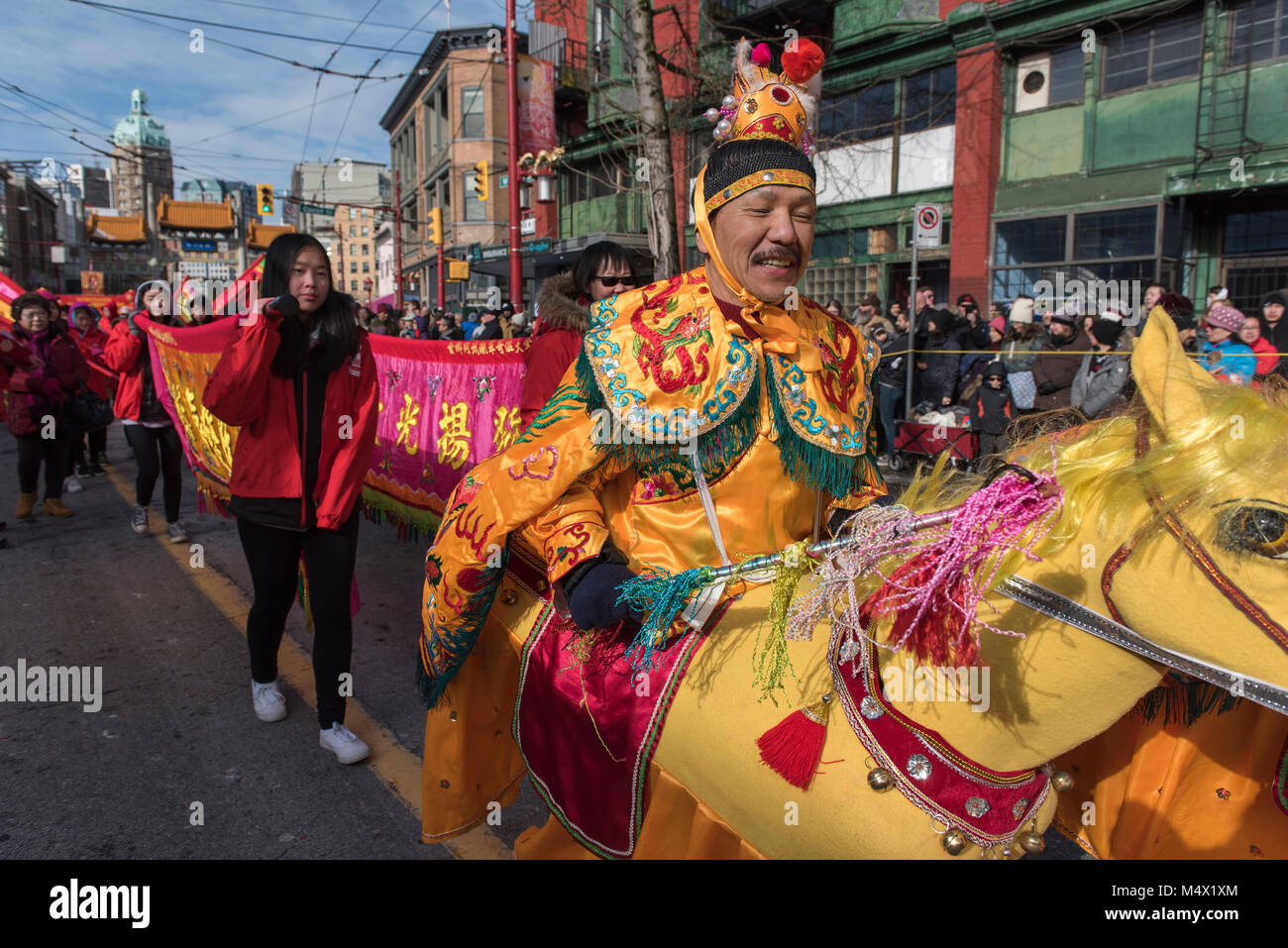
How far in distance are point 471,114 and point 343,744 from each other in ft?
119

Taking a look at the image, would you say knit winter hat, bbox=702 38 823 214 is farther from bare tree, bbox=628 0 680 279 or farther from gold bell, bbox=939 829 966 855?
bare tree, bbox=628 0 680 279

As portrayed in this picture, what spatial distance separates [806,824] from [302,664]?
12.5 feet

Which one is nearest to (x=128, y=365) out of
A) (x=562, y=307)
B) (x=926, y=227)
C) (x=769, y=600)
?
(x=562, y=307)

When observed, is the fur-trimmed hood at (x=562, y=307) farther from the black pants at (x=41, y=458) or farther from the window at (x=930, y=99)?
the window at (x=930, y=99)

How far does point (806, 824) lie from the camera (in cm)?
149

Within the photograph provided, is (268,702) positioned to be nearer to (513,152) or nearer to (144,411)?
(144,411)

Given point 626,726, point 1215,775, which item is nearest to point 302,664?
point 626,726

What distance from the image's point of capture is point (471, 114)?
35.2 meters

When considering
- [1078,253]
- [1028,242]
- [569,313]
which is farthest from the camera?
[1028,242]

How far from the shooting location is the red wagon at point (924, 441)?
8.51 m

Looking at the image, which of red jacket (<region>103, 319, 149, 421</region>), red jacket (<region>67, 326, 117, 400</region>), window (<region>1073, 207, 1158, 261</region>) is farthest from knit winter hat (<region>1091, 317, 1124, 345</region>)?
red jacket (<region>67, 326, 117, 400</region>)

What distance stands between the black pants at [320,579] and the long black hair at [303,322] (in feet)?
2.14

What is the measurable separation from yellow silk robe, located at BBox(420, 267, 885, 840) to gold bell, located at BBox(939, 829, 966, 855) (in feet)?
2.02
